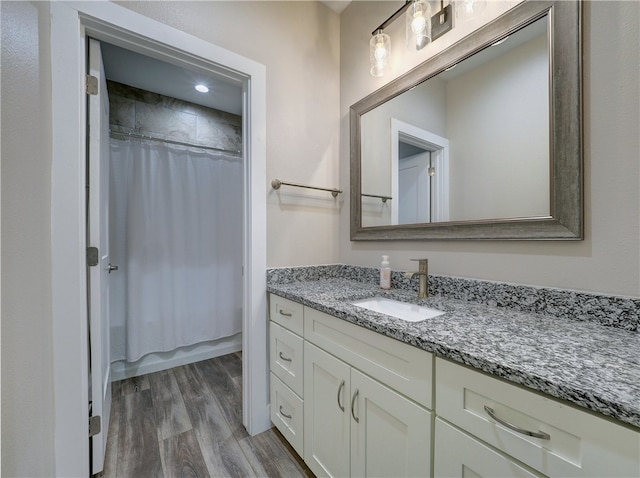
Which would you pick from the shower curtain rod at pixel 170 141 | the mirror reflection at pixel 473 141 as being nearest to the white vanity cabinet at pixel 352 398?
the mirror reflection at pixel 473 141

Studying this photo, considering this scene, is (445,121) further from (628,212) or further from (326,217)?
(326,217)

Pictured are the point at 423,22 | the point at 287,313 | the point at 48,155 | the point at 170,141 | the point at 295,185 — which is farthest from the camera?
the point at 170,141

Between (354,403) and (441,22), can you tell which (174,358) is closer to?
(354,403)

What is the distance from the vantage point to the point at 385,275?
1414mm

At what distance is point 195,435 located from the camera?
147 cm

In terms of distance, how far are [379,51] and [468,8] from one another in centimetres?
44

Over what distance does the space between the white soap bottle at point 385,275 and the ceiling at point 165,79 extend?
52.9 inches

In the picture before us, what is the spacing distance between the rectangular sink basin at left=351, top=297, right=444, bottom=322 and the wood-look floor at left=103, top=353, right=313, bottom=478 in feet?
2.73

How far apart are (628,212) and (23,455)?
6.36 ft

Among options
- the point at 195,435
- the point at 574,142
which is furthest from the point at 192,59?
the point at 195,435

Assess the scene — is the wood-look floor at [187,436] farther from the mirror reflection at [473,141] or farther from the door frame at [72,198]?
the mirror reflection at [473,141]

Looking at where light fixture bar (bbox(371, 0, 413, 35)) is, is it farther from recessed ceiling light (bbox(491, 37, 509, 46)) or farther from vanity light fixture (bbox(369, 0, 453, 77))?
recessed ceiling light (bbox(491, 37, 509, 46))

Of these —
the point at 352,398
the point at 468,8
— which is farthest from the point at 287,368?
the point at 468,8

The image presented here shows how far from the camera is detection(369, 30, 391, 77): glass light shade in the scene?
142cm
